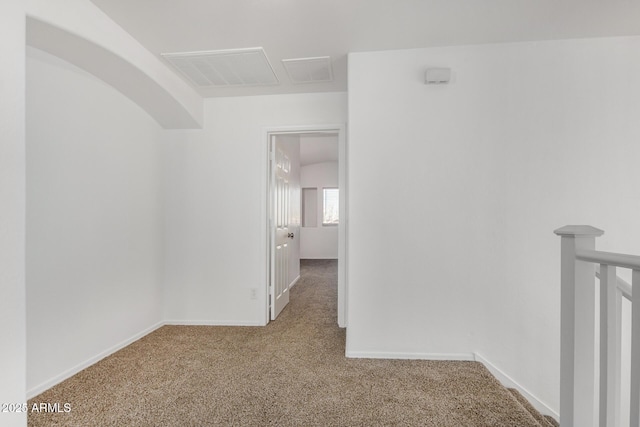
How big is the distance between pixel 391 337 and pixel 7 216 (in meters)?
2.46

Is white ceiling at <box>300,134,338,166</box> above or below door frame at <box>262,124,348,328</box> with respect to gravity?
above

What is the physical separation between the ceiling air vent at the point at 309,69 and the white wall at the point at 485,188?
0.27m

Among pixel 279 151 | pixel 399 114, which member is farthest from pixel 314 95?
pixel 399 114

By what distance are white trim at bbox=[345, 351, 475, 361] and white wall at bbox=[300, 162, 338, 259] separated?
597 centimetres

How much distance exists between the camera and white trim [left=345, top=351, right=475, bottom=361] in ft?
7.64

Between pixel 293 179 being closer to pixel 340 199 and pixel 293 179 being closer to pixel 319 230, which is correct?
pixel 340 199

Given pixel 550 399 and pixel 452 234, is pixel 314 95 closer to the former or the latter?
pixel 452 234

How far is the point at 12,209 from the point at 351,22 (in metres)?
2.21

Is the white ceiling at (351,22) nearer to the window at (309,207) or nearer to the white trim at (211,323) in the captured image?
the white trim at (211,323)

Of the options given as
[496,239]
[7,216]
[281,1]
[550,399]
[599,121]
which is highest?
[281,1]

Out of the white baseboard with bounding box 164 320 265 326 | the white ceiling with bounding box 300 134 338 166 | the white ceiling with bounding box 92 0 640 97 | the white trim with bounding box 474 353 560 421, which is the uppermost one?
the white ceiling with bounding box 300 134 338 166

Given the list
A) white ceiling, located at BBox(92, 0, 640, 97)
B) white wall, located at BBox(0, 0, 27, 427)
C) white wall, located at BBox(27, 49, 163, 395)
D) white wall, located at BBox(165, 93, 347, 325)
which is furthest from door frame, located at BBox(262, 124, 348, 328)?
white wall, located at BBox(0, 0, 27, 427)

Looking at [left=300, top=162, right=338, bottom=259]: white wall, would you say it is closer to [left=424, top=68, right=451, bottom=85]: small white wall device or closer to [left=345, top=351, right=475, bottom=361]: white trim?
[left=345, top=351, right=475, bottom=361]: white trim

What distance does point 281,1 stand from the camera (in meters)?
1.85
